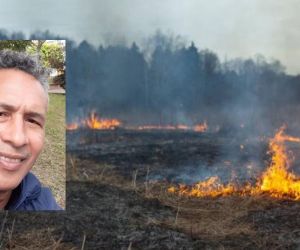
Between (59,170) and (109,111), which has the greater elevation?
(109,111)

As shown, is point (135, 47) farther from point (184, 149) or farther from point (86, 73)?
point (184, 149)

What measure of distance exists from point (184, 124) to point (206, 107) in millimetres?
356

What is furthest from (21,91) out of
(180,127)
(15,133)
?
(180,127)

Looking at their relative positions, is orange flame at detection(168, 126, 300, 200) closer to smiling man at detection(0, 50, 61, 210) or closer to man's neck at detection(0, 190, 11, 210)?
smiling man at detection(0, 50, 61, 210)

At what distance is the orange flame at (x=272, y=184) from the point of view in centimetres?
884

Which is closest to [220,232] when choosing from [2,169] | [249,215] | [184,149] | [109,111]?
[249,215]

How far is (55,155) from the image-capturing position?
346 inches

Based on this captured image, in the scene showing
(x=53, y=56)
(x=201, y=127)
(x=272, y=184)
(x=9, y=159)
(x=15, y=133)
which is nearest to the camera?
(x=15, y=133)

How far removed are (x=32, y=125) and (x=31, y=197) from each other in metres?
0.97

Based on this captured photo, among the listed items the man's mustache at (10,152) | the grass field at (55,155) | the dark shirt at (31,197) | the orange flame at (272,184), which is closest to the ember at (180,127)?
the orange flame at (272,184)

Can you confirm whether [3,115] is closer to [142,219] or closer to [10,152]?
[10,152]

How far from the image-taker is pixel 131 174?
9062mm

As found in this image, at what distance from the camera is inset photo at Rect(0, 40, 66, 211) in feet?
27.9

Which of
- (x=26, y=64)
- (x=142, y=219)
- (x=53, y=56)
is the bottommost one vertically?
(x=142, y=219)
